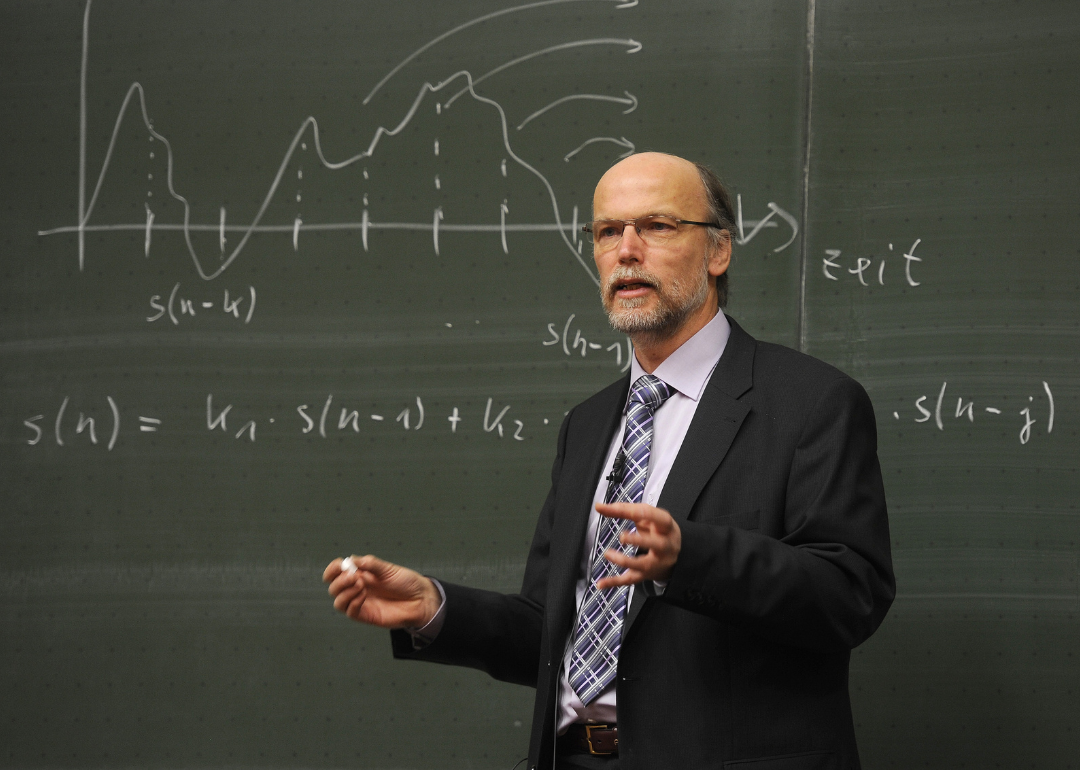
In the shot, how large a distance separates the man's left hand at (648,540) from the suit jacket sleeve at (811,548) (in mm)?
20

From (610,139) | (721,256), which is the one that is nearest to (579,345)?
(610,139)

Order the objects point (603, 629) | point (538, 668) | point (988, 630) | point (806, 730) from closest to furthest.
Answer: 1. point (806, 730)
2. point (603, 629)
3. point (538, 668)
4. point (988, 630)

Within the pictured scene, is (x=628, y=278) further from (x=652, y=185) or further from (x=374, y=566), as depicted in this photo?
(x=374, y=566)

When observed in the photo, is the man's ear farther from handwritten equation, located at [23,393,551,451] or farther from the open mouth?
handwritten equation, located at [23,393,551,451]

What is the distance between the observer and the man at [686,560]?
4.64 ft

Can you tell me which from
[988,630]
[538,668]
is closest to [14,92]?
[538,668]

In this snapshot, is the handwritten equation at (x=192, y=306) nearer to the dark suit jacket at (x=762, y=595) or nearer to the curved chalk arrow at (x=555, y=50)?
the curved chalk arrow at (x=555, y=50)

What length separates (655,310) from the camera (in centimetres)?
178

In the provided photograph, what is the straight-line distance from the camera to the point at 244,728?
2.49m

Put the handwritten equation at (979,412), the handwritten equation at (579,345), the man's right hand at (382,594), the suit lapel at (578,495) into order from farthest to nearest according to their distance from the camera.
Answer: the handwritten equation at (579,345) → the handwritten equation at (979,412) → the suit lapel at (578,495) → the man's right hand at (382,594)

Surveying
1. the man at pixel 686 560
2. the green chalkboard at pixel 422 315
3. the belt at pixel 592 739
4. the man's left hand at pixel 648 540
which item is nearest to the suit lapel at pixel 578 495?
the man at pixel 686 560

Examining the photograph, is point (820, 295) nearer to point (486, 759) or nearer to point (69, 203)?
point (486, 759)

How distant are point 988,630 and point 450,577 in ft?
4.14

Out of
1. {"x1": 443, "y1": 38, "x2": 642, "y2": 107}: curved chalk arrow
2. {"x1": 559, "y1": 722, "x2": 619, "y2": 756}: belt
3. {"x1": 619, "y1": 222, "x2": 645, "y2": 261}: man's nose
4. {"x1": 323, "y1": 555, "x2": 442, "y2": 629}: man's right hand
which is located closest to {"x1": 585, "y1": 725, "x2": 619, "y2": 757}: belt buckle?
{"x1": 559, "y1": 722, "x2": 619, "y2": 756}: belt
